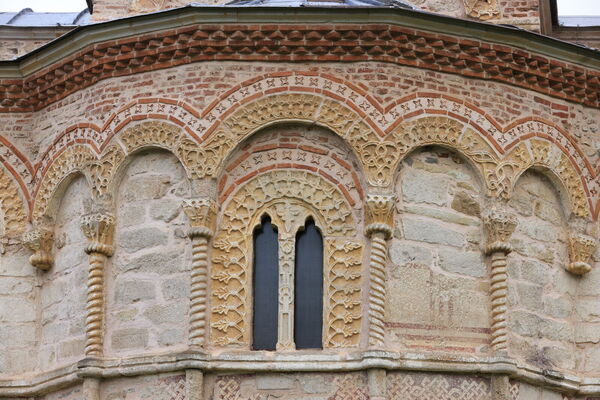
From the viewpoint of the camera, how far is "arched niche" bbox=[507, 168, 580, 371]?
43.5 ft

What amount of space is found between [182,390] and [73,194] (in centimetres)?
258

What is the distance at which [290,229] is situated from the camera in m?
13.1

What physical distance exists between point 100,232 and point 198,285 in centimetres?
119

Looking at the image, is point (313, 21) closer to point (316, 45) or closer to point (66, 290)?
point (316, 45)

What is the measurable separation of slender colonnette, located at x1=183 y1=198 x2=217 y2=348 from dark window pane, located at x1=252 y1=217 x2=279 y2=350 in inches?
19.3

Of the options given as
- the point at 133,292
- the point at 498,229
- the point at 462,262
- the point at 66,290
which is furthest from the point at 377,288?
the point at 66,290

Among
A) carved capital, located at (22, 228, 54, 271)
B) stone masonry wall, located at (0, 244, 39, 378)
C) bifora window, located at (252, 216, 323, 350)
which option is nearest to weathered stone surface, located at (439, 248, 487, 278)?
bifora window, located at (252, 216, 323, 350)

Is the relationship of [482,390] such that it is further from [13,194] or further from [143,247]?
[13,194]

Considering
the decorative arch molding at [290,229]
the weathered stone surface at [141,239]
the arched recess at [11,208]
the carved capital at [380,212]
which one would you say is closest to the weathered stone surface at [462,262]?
the carved capital at [380,212]

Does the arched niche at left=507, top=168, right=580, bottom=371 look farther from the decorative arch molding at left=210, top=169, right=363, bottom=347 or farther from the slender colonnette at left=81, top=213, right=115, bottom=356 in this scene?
the slender colonnette at left=81, top=213, right=115, bottom=356

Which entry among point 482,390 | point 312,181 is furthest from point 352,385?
point 312,181

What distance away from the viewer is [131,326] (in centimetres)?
1298

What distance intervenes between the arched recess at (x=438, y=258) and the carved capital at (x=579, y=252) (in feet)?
3.62

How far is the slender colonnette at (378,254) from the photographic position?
12.6 metres
